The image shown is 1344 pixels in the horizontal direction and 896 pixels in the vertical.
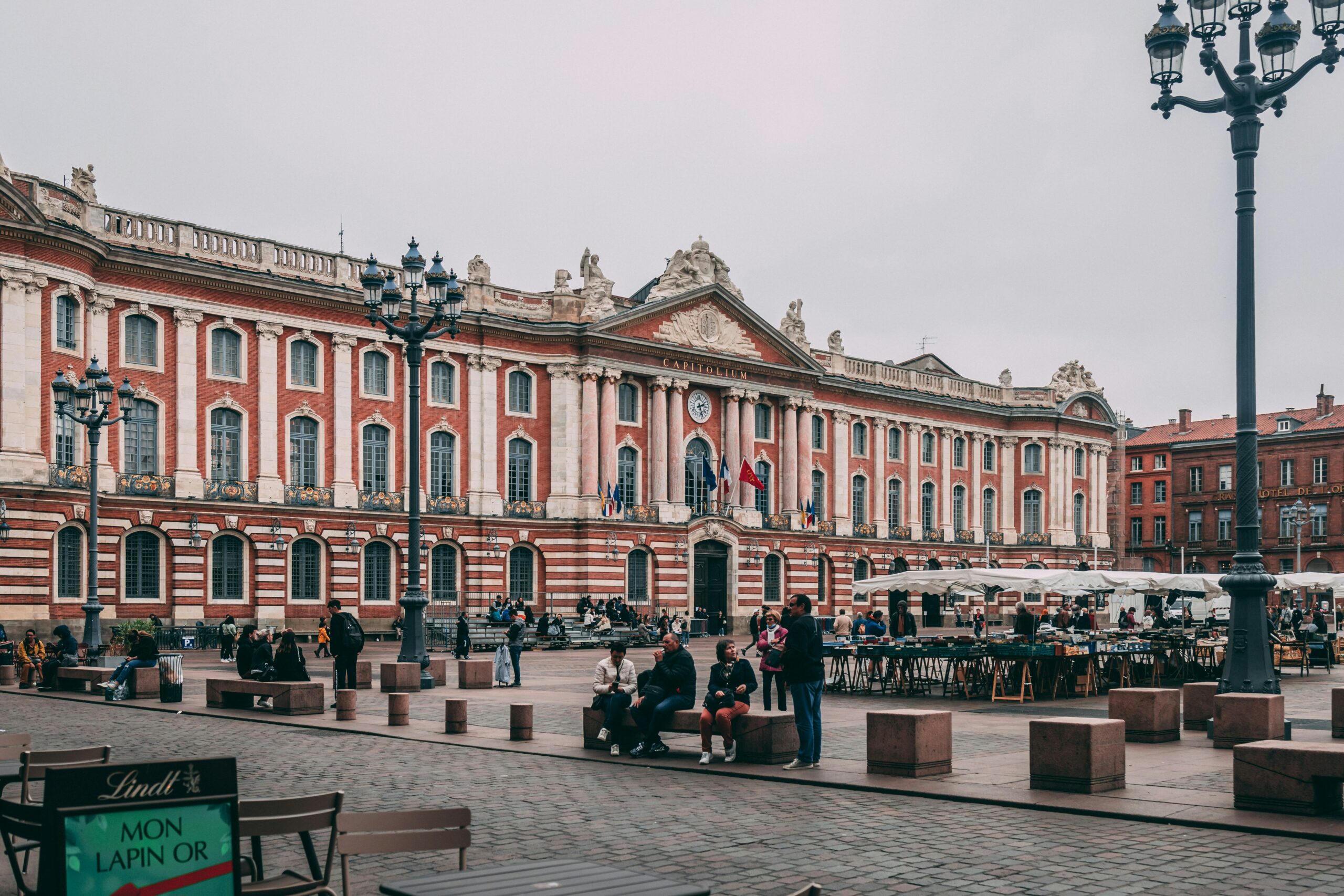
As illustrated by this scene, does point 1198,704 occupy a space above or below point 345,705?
above

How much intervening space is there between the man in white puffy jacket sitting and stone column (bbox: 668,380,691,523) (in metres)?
40.6

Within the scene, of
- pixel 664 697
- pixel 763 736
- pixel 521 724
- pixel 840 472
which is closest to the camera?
pixel 763 736

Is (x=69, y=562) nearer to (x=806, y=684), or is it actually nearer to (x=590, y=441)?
(x=590, y=441)

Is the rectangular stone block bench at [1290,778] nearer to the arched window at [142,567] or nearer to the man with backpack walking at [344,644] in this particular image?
the man with backpack walking at [344,644]

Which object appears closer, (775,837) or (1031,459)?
(775,837)

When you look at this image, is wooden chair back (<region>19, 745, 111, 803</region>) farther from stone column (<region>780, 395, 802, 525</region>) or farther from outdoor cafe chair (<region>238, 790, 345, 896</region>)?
stone column (<region>780, 395, 802, 525</region>)

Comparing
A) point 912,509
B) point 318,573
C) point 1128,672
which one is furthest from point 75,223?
point 912,509

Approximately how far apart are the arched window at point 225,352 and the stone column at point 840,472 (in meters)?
31.8

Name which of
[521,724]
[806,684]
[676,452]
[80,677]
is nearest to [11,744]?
[806,684]

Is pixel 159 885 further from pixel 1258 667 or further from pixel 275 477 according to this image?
pixel 275 477

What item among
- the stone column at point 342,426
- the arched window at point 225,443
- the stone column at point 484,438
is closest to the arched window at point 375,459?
the stone column at point 342,426

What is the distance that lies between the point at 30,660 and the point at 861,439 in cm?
4789

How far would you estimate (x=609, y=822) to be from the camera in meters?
11.6

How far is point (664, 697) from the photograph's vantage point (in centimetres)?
1661
